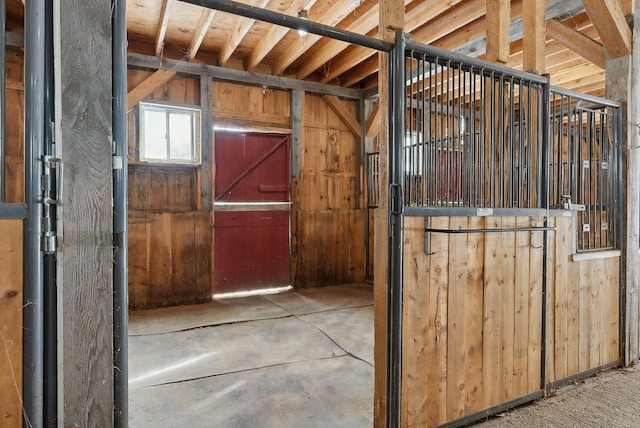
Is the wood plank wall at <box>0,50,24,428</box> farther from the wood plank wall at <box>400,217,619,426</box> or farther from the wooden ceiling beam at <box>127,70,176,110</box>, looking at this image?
the wooden ceiling beam at <box>127,70,176,110</box>

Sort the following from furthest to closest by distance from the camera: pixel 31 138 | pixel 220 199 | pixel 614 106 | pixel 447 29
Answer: pixel 220 199 → pixel 447 29 → pixel 614 106 → pixel 31 138

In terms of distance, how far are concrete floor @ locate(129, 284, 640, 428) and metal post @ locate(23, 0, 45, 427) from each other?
3.42 ft

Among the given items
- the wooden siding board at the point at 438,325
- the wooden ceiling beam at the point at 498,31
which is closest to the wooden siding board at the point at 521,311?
the wooden siding board at the point at 438,325

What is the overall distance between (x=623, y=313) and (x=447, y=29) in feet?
8.83

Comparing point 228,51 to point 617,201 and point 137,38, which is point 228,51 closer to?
point 137,38

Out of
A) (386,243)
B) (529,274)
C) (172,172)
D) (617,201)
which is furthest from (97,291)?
(172,172)

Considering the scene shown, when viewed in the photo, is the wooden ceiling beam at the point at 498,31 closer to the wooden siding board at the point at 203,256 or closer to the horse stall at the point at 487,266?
the horse stall at the point at 487,266

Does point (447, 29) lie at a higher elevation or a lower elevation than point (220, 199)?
higher

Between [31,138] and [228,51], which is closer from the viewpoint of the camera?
[31,138]

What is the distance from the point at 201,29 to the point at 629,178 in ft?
12.0

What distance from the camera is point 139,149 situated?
161 inches

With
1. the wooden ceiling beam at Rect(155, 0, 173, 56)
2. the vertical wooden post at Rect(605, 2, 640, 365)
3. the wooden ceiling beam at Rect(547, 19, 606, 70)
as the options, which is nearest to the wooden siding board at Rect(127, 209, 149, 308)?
the wooden ceiling beam at Rect(155, 0, 173, 56)

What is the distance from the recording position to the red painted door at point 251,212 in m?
4.62

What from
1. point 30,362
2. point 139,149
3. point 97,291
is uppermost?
point 139,149
